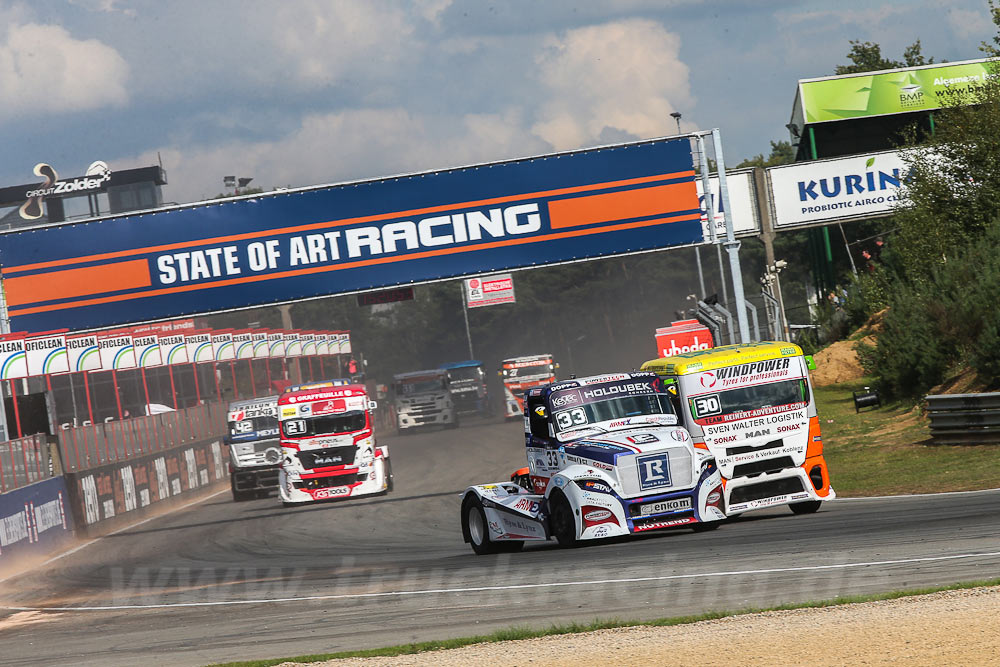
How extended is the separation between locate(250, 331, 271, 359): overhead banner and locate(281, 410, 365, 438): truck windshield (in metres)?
32.7

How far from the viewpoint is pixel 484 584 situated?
40.4 feet

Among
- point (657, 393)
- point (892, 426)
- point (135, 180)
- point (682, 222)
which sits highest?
point (135, 180)

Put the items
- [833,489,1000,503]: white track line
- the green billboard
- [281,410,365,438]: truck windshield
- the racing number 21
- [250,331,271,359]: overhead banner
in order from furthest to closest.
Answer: [250,331,271,359]: overhead banner
the green billboard
[281,410,365,438]: truck windshield
[833,489,1000,503]: white track line
the racing number 21

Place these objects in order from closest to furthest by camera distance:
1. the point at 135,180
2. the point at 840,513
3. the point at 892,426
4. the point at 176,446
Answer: the point at 840,513, the point at 892,426, the point at 176,446, the point at 135,180

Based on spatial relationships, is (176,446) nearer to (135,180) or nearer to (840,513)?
(840,513)

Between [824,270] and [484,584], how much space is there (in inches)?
1995

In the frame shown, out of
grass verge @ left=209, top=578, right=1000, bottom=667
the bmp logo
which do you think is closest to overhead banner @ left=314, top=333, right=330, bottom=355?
the bmp logo

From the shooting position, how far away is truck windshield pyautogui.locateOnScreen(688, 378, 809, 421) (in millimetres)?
15599

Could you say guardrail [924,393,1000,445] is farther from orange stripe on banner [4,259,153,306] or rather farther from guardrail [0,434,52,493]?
guardrail [0,434,52,493]

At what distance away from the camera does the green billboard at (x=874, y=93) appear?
2084 inches

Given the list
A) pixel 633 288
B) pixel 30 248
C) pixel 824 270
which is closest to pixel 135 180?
pixel 633 288

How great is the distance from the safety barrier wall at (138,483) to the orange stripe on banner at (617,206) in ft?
A: 44.1

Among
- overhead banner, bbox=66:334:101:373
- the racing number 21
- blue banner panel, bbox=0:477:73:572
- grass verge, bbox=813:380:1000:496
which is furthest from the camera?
overhead banner, bbox=66:334:101:373

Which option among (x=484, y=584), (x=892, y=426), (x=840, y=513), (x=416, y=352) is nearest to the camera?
(x=484, y=584)
